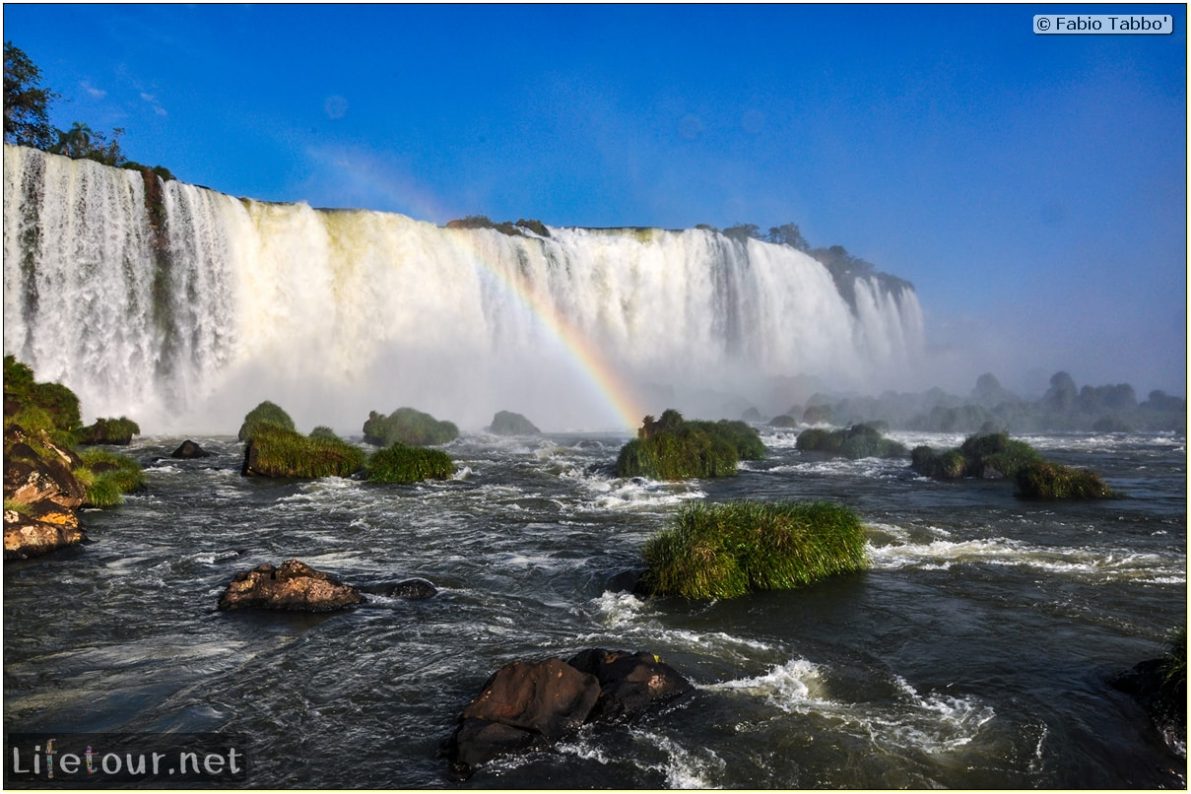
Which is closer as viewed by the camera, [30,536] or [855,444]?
[30,536]

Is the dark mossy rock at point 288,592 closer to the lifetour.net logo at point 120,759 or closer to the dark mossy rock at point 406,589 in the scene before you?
the dark mossy rock at point 406,589

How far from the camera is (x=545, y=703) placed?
6.78 meters

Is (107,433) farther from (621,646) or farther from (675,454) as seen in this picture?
(621,646)

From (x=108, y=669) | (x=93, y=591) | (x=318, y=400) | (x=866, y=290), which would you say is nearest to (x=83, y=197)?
(x=318, y=400)

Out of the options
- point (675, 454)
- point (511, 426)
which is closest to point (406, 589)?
point (675, 454)

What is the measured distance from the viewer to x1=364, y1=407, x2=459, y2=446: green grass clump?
34.8m

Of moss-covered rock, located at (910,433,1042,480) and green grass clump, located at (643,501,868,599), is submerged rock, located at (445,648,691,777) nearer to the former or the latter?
green grass clump, located at (643,501,868,599)

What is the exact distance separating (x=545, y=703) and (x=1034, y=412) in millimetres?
56850

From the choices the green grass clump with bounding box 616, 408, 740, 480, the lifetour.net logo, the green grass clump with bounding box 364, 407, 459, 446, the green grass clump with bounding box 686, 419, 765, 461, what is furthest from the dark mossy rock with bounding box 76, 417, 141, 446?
the lifetour.net logo

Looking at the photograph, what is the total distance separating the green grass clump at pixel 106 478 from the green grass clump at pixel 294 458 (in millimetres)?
3256

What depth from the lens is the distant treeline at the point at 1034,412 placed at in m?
47.7

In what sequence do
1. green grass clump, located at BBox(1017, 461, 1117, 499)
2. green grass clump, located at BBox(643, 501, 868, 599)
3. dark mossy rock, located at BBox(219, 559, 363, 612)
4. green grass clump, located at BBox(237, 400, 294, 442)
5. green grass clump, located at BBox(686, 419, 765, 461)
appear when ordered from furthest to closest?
green grass clump, located at BBox(237, 400, 294, 442) < green grass clump, located at BBox(686, 419, 765, 461) < green grass clump, located at BBox(1017, 461, 1117, 499) < green grass clump, located at BBox(643, 501, 868, 599) < dark mossy rock, located at BBox(219, 559, 363, 612)

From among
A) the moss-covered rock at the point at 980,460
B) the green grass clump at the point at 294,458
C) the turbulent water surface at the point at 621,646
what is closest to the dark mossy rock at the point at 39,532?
the turbulent water surface at the point at 621,646

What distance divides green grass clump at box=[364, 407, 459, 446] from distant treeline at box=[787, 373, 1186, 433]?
26.9 m
